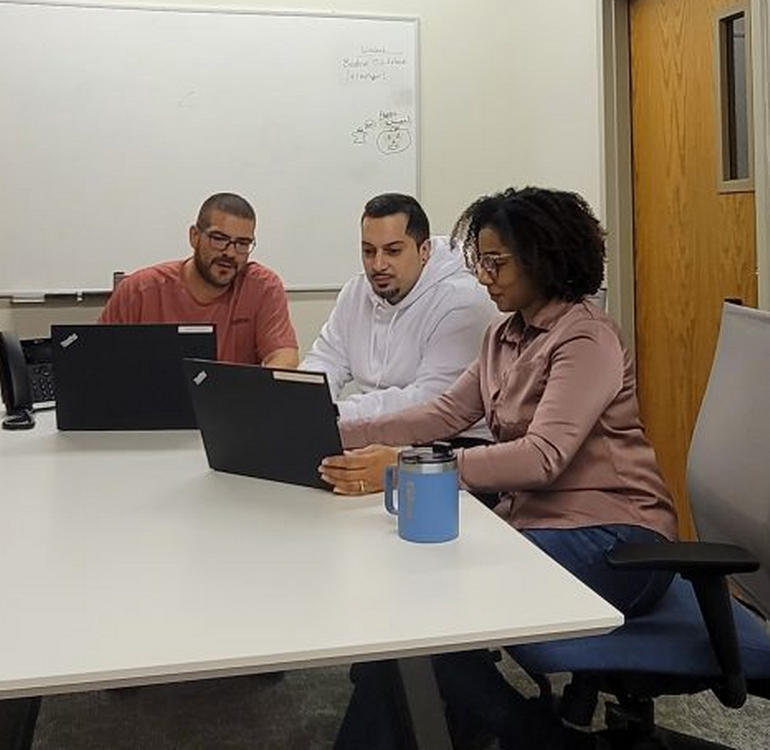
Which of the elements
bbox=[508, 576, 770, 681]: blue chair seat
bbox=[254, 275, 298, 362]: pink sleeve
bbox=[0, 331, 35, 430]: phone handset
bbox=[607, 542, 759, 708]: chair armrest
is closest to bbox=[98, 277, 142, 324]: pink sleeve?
bbox=[254, 275, 298, 362]: pink sleeve

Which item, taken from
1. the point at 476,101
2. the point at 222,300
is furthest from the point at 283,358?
the point at 476,101

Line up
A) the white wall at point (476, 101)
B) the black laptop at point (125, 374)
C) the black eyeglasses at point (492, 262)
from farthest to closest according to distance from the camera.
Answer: the white wall at point (476, 101) < the black laptop at point (125, 374) < the black eyeglasses at point (492, 262)

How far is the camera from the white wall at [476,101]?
3.79 metres

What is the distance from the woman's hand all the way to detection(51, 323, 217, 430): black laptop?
0.65 m

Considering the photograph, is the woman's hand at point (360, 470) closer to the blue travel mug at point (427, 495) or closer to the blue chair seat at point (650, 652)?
the blue travel mug at point (427, 495)

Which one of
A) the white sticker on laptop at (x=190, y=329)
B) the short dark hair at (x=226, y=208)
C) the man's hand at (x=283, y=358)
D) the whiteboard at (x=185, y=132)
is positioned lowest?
the man's hand at (x=283, y=358)

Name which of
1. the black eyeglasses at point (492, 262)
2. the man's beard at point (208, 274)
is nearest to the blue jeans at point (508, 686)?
the black eyeglasses at point (492, 262)

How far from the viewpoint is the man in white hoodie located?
2.33 metres

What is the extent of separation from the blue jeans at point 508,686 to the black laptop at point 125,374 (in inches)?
32.6

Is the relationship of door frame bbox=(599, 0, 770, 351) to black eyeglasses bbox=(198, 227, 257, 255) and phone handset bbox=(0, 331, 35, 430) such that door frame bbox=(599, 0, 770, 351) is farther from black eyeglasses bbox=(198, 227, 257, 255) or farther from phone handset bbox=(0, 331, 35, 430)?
phone handset bbox=(0, 331, 35, 430)

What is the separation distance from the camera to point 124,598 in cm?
113

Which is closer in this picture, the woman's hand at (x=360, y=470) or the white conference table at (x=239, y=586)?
the white conference table at (x=239, y=586)

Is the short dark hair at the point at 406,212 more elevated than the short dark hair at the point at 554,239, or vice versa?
the short dark hair at the point at 406,212

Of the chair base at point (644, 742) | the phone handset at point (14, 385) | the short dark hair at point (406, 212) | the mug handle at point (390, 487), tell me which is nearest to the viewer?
the mug handle at point (390, 487)
